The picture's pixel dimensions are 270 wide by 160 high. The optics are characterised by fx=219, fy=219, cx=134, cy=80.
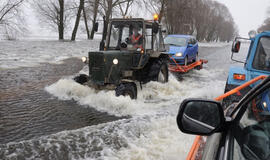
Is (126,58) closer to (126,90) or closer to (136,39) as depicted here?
(136,39)

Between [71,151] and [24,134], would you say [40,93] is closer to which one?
[24,134]

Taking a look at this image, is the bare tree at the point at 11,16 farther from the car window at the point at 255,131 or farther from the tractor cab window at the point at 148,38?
the car window at the point at 255,131

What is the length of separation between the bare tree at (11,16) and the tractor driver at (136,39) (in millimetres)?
16372

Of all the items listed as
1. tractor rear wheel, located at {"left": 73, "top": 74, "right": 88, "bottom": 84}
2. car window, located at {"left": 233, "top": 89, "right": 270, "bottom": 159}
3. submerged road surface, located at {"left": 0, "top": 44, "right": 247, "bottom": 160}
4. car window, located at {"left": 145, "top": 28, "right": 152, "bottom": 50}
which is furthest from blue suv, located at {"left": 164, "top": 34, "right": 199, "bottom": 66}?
car window, located at {"left": 233, "top": 89, "right": 270, "bottom": 159}

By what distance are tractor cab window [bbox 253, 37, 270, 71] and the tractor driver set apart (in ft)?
10.2

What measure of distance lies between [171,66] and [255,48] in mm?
5941

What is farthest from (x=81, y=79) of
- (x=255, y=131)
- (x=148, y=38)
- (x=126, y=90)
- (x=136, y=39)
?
(x=255, y=131)

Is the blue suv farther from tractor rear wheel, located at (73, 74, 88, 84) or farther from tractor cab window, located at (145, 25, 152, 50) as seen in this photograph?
tractor rear wheel, located at (73, 74, 88, 84)

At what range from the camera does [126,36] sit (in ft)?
21.7

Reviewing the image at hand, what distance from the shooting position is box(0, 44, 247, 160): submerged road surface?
3.46 metres

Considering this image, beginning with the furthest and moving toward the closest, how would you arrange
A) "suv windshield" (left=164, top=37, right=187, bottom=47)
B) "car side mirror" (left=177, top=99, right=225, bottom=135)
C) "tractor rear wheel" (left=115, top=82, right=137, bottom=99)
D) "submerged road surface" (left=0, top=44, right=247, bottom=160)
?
"suv windshield" (left=164, top=37, right=187, bottom=47)
"tractor rear wheel" (left=115, top=82, right=137, bottom=99)
"submerged road surface" (left=0, top=44, right=247, bottom=160)
"car side mirror" (left=177, top=99, right=225, bottom=135)

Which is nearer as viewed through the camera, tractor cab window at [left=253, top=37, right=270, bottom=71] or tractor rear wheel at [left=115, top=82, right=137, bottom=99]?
tractor cab window at [left=253, top=37, right=270, bottom=71]

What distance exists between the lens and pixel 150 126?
442cm

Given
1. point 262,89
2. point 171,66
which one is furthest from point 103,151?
point 171,66
